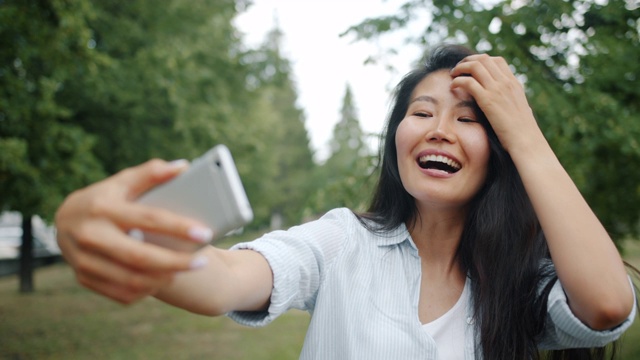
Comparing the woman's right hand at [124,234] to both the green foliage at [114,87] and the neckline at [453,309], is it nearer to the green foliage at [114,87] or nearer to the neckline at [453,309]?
the neckline at [453,309]

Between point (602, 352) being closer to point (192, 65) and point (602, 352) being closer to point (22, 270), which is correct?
point (192, 65)

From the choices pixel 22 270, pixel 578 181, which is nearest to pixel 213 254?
pixel 578 181

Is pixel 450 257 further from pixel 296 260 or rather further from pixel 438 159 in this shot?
pixel 296 260

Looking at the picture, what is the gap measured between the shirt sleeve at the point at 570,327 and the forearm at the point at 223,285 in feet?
2.97

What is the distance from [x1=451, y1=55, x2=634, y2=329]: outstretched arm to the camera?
63.5 inches

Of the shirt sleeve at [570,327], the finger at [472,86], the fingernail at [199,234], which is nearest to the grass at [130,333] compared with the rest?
the shirt sleeve at [570,327]

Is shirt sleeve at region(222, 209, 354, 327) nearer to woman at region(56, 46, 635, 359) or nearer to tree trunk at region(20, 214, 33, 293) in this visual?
woman at region(56, 46, 635, 359)

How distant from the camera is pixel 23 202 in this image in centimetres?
909

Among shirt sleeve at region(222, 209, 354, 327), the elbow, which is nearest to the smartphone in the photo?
shirt sleeve at region(222, 209, 354, 327)

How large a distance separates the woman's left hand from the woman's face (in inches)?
5.4

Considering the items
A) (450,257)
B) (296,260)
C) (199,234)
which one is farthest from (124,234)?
(450,257)

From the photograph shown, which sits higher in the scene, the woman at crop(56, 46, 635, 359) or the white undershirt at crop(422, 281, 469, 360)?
the woman at crop(56, 46, 635, 359)

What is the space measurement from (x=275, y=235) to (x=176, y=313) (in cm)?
1063

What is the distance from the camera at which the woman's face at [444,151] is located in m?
1.96
